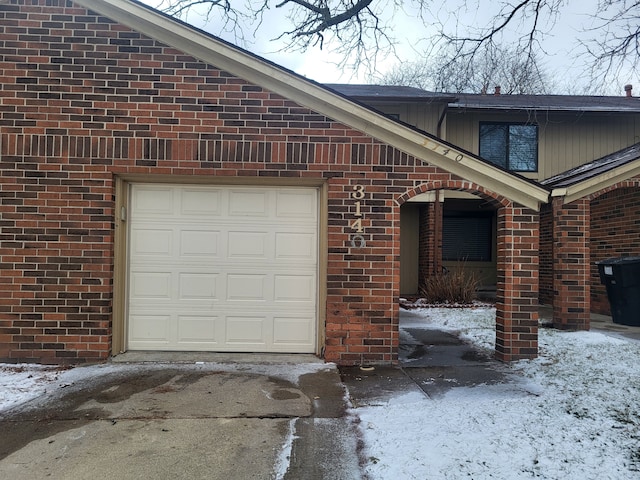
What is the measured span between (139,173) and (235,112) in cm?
141

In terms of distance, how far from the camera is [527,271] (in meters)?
5.77

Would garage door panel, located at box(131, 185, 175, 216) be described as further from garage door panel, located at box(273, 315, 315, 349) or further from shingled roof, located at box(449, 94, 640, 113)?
shingled roof, located at box(449, 94, 640, 113)

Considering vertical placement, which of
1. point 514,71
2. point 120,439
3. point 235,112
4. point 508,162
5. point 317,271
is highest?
point 514,71

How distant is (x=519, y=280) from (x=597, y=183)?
3.45 metres

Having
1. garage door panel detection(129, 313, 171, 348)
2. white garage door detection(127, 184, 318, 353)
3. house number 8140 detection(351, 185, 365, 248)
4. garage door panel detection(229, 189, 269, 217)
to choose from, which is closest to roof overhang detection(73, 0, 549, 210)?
house number 8140 detection(351, 185, 365, 248)

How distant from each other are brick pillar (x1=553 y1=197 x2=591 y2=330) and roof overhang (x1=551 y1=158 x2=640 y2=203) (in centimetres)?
12

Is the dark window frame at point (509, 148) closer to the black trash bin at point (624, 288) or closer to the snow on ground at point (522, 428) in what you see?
the black trash bin at point (624, 288)

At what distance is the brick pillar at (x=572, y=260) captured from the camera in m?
7.75

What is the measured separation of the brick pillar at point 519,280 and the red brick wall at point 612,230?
4757mm

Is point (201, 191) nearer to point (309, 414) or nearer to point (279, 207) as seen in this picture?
point (279, 207)

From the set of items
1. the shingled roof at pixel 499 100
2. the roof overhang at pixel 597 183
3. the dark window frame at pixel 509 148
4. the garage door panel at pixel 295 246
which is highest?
the shingled roof at pixel 499 100

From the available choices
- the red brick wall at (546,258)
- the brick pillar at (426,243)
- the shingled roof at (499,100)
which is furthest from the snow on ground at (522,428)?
the shingled roof at (499,100)

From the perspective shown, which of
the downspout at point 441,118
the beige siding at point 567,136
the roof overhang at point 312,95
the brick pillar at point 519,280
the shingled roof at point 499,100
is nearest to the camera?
the roof overhang at point 312,95

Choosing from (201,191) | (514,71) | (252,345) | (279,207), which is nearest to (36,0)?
(201,191)
